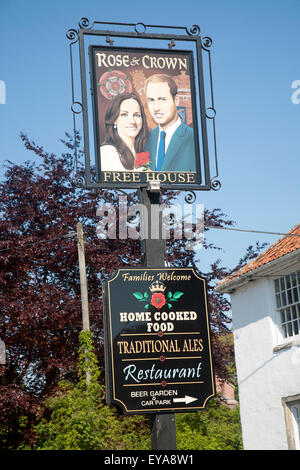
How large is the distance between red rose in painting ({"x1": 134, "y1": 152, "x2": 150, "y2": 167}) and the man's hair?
3.36 ft

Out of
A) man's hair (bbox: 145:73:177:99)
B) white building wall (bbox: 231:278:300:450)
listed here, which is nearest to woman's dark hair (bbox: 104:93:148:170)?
man's hair (bbox: 145:73:177:99)

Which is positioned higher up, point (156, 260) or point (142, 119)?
point (142, 119)

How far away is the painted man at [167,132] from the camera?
1041 centimetres

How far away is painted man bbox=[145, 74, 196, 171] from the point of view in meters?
10.4

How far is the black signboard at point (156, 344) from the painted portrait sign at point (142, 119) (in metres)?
1.69

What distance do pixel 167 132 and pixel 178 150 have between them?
0.31 meters

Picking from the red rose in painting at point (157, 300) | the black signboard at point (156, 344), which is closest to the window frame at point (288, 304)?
the black signboard at point (156, 344)

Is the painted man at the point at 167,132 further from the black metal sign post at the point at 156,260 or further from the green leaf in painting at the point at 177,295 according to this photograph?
the green leaf in painting at the point at 177,295

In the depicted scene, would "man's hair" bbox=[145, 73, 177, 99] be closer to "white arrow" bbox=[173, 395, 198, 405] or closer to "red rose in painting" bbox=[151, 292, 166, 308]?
"red rose in painting" bbox=[151, 292, 166, 308]

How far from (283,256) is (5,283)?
29.0 ft

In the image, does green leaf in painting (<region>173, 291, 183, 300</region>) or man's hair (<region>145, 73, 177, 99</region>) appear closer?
green leaf in painting (<region>173, 291, 183, 300</region>)

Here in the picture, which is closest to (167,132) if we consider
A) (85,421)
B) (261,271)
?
(261,271)

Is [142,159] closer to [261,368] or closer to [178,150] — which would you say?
[178,150]

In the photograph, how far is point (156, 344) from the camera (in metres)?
9.12
